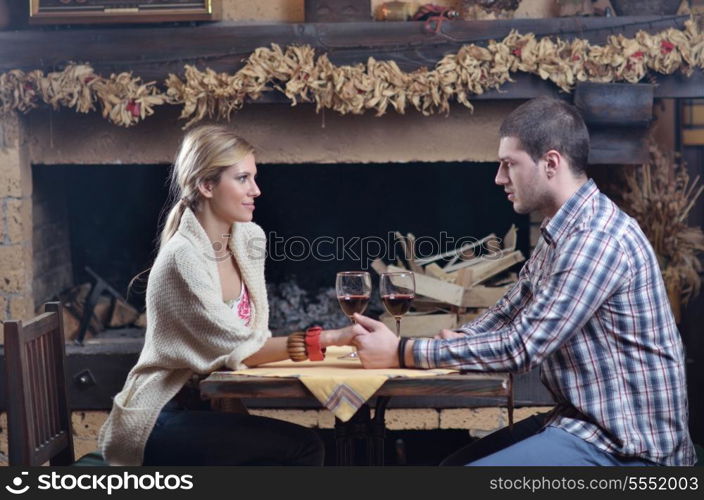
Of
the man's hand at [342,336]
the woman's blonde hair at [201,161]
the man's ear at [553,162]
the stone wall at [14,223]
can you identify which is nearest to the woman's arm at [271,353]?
the man's hand at [342,336]

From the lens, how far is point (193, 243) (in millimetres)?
2727

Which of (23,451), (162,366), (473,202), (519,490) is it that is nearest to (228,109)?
(473,202)

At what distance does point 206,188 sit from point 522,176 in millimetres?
922

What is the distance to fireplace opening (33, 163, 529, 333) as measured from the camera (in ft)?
15.5

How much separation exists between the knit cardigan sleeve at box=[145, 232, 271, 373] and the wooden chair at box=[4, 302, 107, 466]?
1.03 ft

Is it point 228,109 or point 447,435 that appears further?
point 447,435

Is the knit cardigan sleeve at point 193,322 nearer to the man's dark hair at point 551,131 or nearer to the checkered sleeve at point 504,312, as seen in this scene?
the checkered sleeve at point 504,312

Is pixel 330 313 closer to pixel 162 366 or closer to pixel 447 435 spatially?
pixel 447 435

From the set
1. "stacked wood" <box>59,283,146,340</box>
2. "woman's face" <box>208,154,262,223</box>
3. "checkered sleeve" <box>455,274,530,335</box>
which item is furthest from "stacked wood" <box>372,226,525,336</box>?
"woman's face" <box>208,154,262,223</box>

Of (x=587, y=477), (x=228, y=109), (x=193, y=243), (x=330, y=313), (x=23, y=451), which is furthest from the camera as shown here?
(x=330, y=313)

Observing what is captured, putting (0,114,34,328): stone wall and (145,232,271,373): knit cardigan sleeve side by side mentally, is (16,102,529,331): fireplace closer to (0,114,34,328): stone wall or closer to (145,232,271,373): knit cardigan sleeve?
(0,114,34,328): stone wall

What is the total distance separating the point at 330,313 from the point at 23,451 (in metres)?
2.32

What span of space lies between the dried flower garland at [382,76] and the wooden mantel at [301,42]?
0.04 meters

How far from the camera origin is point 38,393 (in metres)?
2.69
